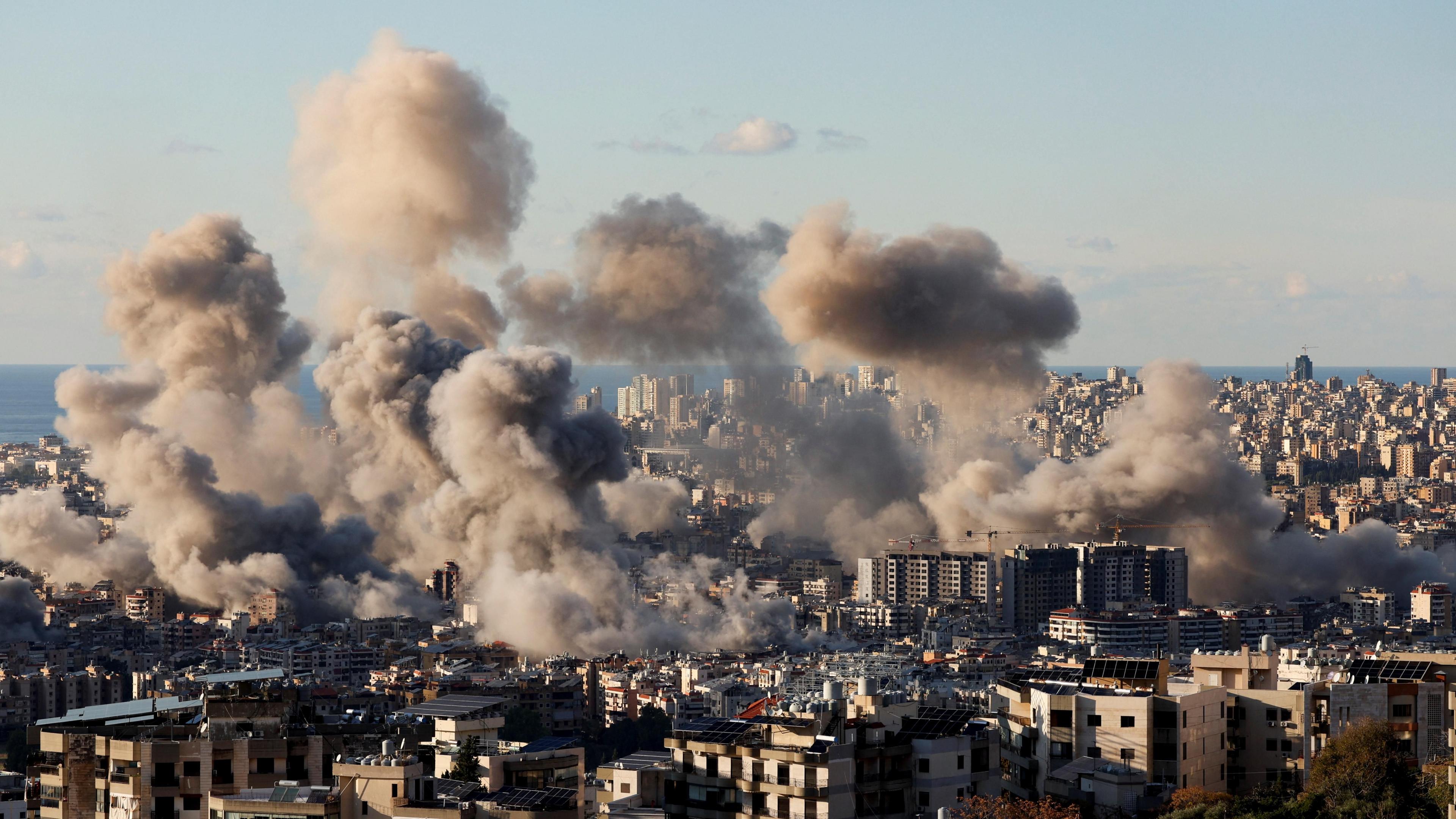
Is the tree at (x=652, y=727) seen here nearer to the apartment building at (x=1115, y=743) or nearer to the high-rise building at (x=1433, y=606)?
the apartment building at (x=1115, y=743)

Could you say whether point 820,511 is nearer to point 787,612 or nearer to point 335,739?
point 787,612

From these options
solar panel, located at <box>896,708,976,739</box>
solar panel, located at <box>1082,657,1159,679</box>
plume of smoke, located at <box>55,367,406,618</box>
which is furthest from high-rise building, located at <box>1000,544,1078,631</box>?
solar panel, located at <box>896,708,976,739</box>

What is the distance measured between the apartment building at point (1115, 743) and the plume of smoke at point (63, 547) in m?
47.9

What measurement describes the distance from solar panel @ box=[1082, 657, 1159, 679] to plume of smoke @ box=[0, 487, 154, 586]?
46.3 m

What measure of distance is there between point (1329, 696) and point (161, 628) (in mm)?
43731

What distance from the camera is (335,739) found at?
23719mm

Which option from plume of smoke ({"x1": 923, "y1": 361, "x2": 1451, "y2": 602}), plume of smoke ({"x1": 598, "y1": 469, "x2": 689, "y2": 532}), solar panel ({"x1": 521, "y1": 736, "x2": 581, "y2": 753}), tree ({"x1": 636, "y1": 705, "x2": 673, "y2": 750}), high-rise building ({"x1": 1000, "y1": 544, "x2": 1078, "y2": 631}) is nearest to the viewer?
solar panel ({"x1": 521, "y1": 736, "x2": 581, "y2": 753})

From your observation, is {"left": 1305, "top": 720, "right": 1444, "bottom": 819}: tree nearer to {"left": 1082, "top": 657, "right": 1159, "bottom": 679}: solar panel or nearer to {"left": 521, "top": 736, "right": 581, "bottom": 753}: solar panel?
{"left": 1082, "top": 657, "right": 1159, "bottom": 679}: solar panel

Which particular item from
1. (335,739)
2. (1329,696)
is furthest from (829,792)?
(1329,696)

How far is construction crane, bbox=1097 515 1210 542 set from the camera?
79.6m

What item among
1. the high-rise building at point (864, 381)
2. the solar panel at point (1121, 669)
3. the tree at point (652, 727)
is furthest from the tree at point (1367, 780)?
the high-rise building at point (864, 381)

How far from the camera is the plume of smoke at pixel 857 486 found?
8600 cm

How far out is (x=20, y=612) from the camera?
224ft

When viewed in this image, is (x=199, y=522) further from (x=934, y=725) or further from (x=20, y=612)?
(x=934, y=725)
